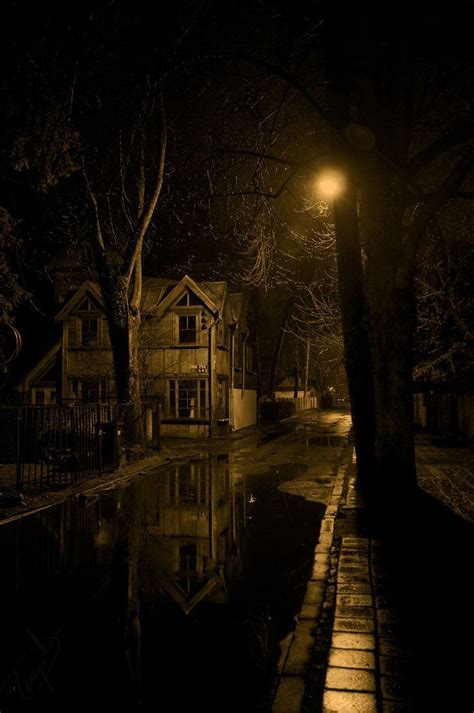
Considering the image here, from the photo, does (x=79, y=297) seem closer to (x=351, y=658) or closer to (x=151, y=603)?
(x=151, y=603)

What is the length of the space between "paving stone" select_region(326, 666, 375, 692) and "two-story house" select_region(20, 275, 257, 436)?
83.2ft

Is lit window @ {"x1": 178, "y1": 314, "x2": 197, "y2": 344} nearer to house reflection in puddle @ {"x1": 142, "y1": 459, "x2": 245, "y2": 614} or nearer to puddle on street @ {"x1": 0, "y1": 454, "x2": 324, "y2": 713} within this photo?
house reflection in puddle @ {"x1": 142, "y1": 459, "x2": 245, "y2": 614}

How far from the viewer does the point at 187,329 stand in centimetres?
2994

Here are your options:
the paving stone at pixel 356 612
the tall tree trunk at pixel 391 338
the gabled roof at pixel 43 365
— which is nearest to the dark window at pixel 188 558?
the paving stone at pixel 356 612

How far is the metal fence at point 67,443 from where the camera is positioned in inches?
463

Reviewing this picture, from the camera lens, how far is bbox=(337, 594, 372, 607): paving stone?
462 centimetres

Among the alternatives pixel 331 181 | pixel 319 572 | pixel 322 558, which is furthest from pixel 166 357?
pixel 319 572

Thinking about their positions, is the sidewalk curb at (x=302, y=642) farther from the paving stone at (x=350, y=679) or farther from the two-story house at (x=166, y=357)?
→ the two-story house at (x=166, y=357)

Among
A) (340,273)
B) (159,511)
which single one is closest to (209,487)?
(159,511)

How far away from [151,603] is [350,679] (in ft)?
7.89

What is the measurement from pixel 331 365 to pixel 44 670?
274 ft

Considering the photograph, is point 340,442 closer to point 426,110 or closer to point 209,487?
point 209,487

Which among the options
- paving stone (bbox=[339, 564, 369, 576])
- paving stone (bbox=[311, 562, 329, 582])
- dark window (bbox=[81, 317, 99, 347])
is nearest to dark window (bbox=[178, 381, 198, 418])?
dark window (bbox=[81, 317, 99, 347])

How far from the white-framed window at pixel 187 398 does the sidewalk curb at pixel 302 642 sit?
72.2 ft
